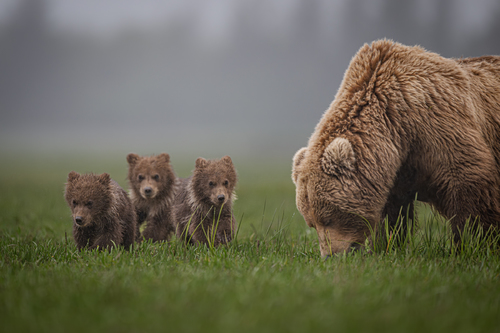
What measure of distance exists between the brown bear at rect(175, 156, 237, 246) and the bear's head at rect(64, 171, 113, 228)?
97cm

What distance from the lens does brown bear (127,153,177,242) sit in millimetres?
6094

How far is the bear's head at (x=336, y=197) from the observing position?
4434mm

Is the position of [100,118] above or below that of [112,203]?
above

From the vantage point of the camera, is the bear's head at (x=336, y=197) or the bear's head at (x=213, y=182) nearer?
the bear's head at (x=336, y=197)

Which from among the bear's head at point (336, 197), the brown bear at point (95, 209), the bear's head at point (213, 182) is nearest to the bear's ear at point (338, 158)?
the bear's head at point (336, 197)

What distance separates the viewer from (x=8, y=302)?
2.97m

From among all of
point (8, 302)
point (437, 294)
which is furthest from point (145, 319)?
point (437, 294)

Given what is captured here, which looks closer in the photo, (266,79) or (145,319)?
(145,319)

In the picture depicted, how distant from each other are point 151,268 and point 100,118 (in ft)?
575

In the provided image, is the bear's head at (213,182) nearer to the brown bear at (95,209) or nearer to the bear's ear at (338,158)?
the brown bear at (95,209)

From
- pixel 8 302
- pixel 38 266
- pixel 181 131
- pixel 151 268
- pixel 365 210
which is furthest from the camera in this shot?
pixel 181 131

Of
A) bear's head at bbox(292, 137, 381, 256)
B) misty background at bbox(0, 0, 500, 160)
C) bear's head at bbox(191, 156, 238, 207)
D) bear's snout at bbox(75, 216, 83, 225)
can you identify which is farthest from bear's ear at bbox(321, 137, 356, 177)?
misty background at bbox(0, 0, 500, 160)

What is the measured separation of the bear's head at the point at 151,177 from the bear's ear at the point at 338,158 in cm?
252

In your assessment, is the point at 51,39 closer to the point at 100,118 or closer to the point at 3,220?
the point at 100,118
